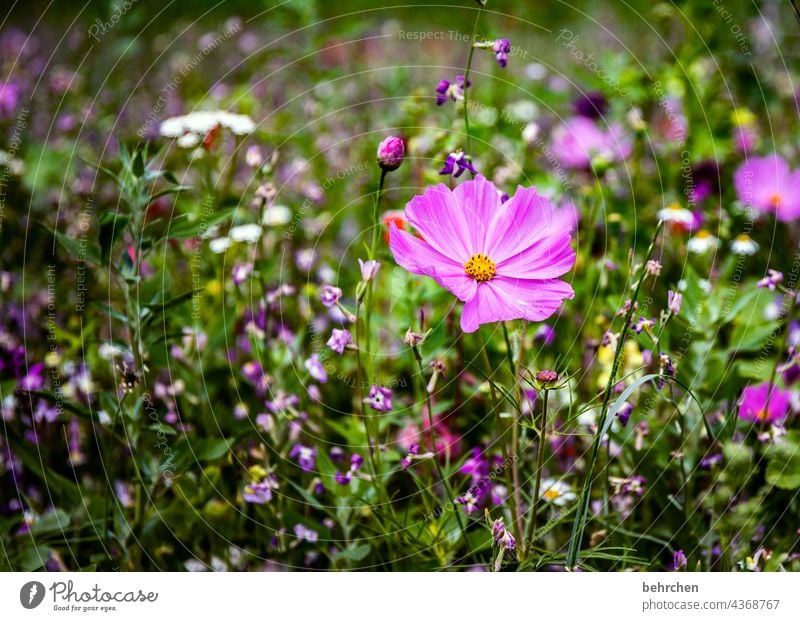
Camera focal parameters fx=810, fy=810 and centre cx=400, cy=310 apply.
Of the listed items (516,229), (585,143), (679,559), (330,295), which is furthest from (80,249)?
(585,143)

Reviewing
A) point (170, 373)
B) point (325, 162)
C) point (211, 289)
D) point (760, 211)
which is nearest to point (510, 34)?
point (325, 162)

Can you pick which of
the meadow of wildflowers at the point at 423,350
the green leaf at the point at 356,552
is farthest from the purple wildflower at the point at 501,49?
the green leaf at the point at 356,552

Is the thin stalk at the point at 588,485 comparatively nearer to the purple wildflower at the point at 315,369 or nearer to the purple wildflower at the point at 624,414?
the purple wildflower at the point at 624,414

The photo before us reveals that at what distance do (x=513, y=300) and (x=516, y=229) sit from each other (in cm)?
5

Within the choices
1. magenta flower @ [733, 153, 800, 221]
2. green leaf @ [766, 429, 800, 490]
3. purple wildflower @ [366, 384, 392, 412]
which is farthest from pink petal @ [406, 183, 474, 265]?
magenta flower @ [733, 153, 800, 221]

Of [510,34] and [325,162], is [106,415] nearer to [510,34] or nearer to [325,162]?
[325,162]

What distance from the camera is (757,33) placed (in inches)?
52.5

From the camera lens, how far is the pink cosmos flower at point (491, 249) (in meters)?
0.47

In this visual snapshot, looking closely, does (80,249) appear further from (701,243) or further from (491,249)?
(701,243)

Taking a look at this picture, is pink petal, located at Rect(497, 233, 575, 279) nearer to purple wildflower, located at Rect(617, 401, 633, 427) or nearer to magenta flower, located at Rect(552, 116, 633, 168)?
purple wildflower, located at Rect(617, 401, 633, 427)

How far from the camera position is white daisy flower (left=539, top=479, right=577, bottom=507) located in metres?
0.59

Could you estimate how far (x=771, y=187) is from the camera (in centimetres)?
90
